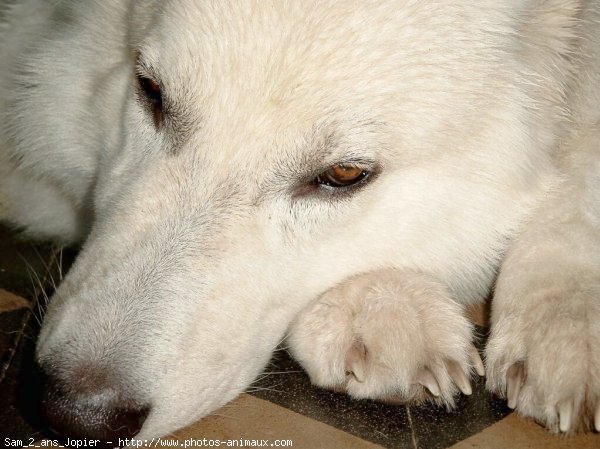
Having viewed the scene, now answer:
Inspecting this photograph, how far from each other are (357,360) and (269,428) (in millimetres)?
358

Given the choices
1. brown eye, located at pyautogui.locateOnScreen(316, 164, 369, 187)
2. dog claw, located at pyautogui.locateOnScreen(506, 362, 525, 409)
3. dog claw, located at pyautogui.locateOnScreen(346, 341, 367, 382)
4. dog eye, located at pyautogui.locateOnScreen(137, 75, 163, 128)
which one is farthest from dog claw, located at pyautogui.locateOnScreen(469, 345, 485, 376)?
dog eye, located at pyautogui.locateOnScreen(137, 75, 163, 128)

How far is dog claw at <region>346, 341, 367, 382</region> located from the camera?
2.38 metres

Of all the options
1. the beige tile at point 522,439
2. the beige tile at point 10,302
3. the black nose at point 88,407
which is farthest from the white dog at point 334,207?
the beige tile at point 10,302

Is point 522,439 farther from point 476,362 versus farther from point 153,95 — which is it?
point 153,95

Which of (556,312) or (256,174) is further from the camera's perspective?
(556,312)

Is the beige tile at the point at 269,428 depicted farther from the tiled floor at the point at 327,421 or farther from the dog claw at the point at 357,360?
the dog claw at the point at 357,360

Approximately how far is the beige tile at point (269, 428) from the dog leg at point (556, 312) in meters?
0.51

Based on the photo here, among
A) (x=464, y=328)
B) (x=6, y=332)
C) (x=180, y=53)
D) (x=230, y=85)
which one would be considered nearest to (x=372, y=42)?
(x=230, y=85)

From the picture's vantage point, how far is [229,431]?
7.97ft

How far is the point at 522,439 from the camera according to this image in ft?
8.09

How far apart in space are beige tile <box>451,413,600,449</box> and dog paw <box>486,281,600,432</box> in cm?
10

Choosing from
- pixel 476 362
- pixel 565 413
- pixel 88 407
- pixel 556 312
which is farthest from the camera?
pixel 476 362

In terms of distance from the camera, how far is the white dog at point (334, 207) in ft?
7.07

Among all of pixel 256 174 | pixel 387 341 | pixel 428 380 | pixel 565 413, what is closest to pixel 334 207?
pixel 256 174
